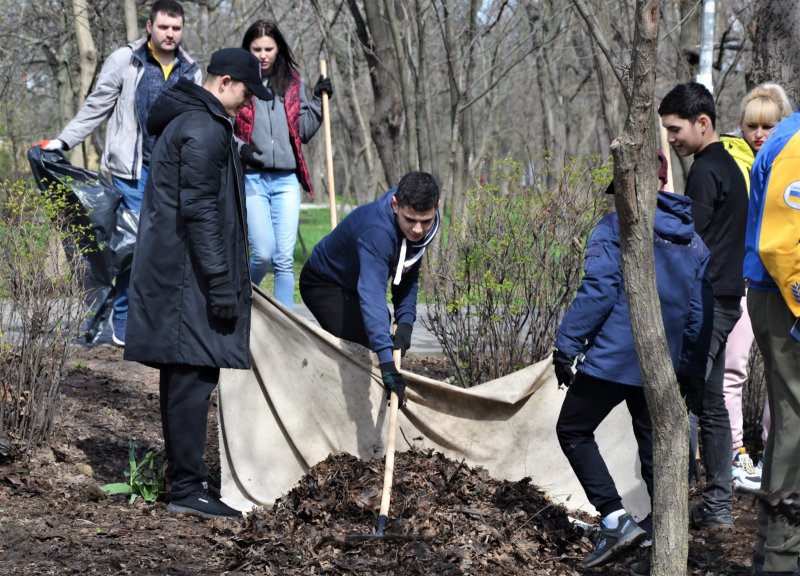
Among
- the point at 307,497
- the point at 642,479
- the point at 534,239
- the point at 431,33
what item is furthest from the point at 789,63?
the point at 431,33

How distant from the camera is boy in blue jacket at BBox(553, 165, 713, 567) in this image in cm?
366

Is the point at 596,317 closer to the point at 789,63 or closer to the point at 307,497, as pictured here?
the point at 307,497

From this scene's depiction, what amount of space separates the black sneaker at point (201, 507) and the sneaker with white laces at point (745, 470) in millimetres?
2546

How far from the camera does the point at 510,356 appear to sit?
5824mm

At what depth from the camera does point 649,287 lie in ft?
9.46

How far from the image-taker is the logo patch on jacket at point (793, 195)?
328cm

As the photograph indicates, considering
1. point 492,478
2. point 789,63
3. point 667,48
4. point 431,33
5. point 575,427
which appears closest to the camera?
point 575,427

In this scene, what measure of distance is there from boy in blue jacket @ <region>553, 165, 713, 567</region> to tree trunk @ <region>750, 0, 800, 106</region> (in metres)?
2.23

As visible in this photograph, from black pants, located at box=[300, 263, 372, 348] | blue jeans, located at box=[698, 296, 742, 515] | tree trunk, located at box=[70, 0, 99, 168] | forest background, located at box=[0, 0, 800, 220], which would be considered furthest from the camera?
tree trunk, located at box=[70, 0, 99, 168]

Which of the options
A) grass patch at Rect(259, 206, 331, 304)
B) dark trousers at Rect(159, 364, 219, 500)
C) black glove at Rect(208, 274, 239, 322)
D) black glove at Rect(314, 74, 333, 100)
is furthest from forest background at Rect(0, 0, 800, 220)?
dark trousers at Rect(159, 364, 219, 500)

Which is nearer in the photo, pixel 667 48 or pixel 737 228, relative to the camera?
pixel 737 228

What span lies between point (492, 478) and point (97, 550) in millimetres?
1777

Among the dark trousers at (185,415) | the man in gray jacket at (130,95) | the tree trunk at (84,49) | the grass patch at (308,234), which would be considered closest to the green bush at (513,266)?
the dark trousers at (185,415)

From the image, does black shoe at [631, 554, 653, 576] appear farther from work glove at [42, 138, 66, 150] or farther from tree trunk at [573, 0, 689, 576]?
work glove at [42, 138, 66, 150]
